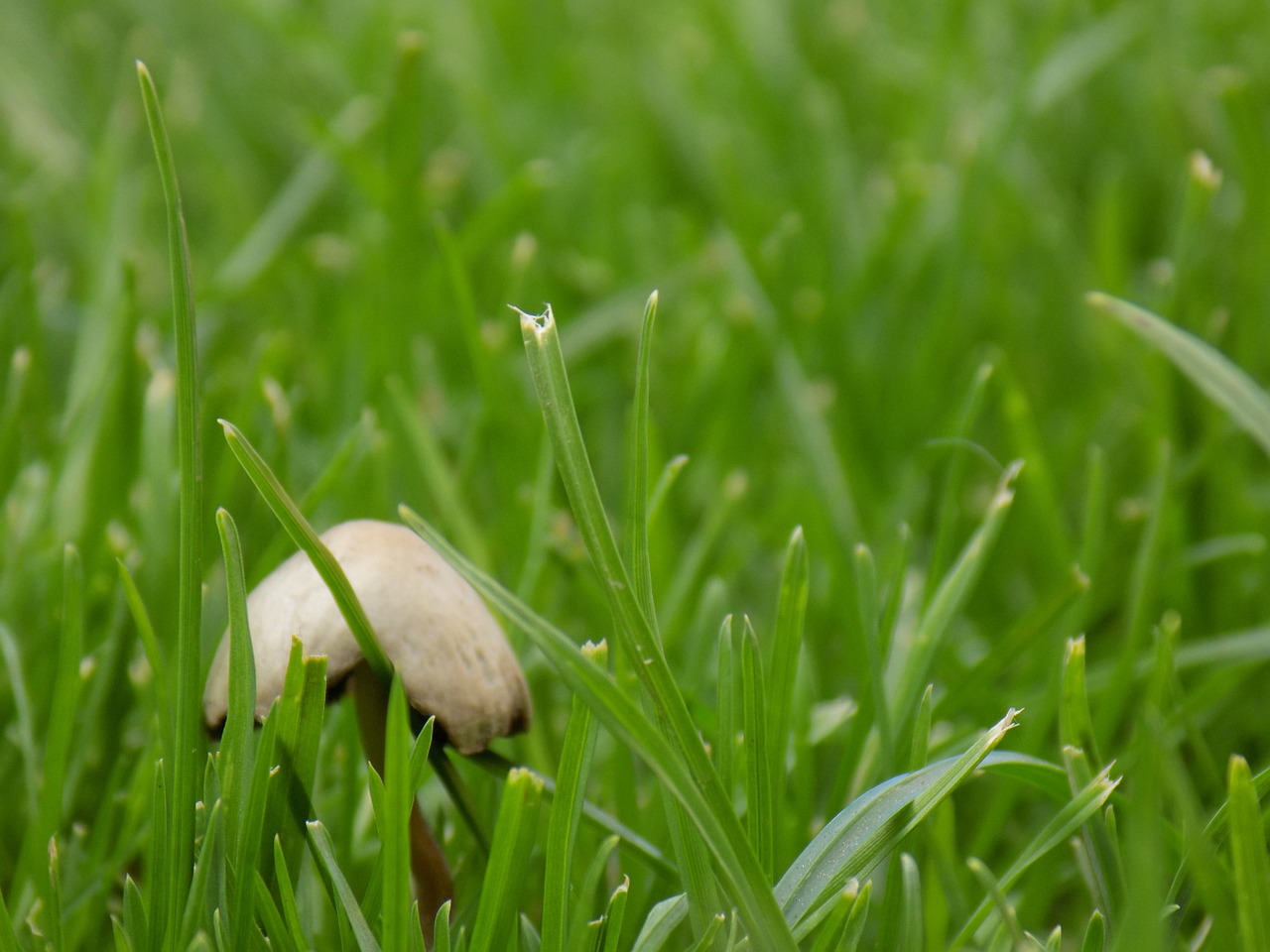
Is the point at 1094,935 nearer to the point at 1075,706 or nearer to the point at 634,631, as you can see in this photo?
the point at 1075,706

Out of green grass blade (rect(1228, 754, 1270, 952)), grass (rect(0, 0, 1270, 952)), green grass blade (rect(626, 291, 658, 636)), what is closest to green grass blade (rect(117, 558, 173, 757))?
grass (rect(0, 0, 1270, 952))

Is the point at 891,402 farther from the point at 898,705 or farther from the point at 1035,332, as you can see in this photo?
the point at 898,705

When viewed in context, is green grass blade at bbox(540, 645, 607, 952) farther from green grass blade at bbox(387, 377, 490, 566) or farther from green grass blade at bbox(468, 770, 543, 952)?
green grass blade at bbox(387, 377, 490, 566)

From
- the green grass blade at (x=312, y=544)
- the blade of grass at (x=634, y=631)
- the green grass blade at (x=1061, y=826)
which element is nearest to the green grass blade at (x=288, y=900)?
the green grass blade at (x=312, y=544)

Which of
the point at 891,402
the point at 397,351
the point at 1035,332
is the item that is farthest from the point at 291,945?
the point at 1035,332

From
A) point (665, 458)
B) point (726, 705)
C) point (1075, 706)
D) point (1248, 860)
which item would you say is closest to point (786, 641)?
point (726, 705)

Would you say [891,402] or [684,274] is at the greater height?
[684,274]
